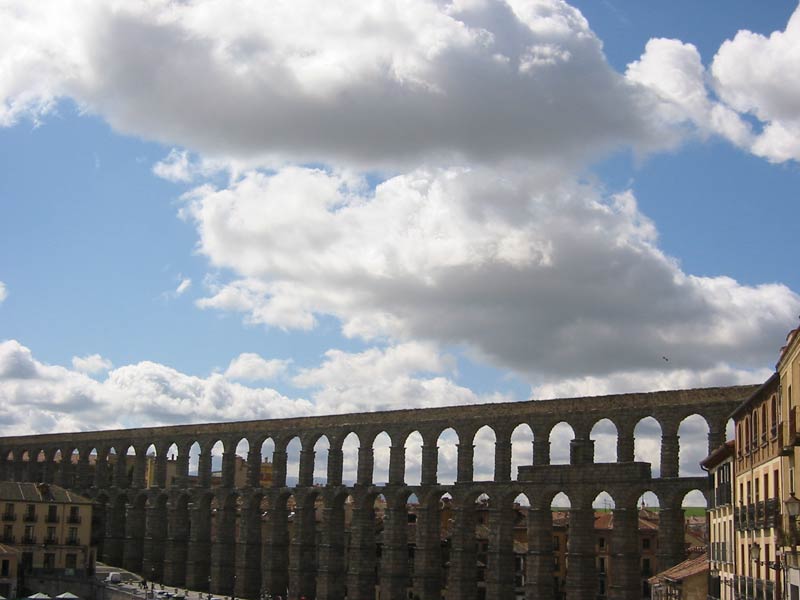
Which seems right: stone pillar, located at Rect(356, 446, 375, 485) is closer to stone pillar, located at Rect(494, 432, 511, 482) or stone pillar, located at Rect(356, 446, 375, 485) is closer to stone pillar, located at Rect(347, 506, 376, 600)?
stone pillar, located at Rect(347, 506, 376, 600)

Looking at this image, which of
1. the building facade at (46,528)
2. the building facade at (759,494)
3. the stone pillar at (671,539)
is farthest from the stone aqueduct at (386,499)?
the building facade at (759,494)

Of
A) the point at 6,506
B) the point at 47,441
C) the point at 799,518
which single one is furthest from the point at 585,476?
the point at 47,441

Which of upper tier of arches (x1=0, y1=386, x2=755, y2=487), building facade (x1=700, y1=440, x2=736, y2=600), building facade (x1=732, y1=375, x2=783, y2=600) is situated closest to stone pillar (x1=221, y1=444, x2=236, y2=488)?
upper tier of arches (x1=0, y1=386, x2=755, y2=487)

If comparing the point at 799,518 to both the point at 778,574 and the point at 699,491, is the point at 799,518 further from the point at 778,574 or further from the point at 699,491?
the point at 699,491

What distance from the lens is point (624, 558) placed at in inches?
3000

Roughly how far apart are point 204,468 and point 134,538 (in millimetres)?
12754

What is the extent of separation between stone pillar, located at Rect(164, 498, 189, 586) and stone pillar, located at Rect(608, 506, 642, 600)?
52.6 meters

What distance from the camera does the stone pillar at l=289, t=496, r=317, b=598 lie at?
9981cm

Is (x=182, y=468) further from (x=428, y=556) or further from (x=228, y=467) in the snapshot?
(x=428, y=556)

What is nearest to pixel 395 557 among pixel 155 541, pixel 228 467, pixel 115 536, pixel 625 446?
pixel 625 446

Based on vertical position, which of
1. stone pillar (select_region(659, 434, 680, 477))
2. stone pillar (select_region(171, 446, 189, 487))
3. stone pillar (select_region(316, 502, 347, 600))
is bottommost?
stone pillar (select_region(316, 502, 347, 600))

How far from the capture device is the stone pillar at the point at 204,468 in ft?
377

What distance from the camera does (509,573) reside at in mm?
83000

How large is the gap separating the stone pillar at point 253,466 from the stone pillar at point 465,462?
26958 mm
